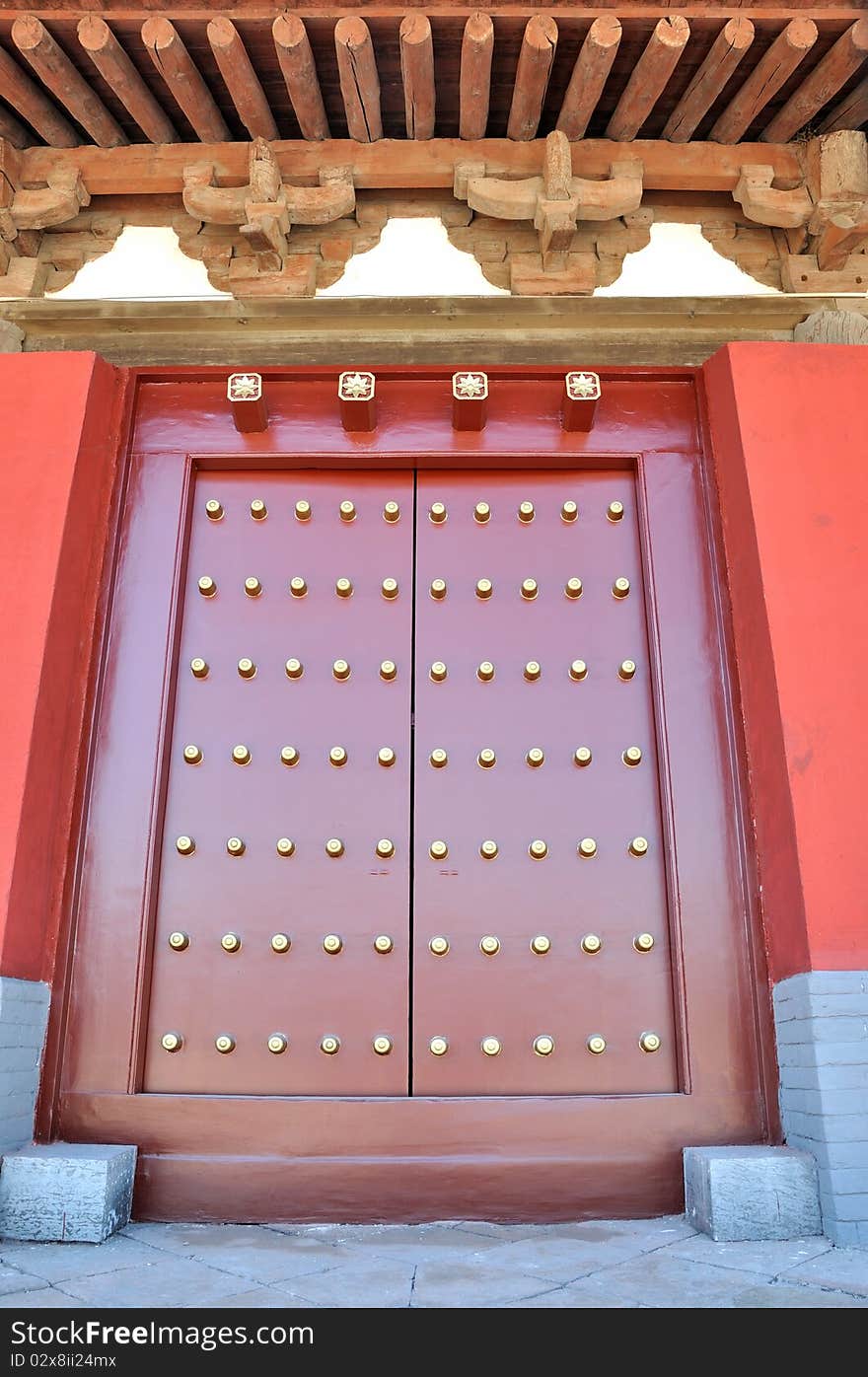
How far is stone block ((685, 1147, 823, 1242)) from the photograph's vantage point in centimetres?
239

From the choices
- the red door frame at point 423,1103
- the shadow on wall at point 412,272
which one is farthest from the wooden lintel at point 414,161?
the red door frame at point 423,1103

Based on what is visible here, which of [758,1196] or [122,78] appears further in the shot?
[122,78]

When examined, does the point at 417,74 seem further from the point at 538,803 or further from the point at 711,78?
the point at 538,803

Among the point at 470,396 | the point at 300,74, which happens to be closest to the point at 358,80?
the point at 300,74

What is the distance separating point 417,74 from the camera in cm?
312

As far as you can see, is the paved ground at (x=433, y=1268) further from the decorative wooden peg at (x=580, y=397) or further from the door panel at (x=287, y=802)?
the decorative wooden peg at (x=580, y=397)

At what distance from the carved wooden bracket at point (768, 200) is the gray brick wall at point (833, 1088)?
237cm

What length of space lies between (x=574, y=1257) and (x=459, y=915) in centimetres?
98

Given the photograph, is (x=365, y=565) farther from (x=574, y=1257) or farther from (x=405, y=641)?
(x=574, y=1257)

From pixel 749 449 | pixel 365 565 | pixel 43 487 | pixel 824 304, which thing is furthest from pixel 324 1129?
pixel 824 304

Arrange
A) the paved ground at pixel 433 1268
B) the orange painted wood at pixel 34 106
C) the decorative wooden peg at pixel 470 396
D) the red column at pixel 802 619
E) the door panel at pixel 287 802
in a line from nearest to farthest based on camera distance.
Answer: the paved ground at pixel 433 1268, the red column at pixel 802 619, the door panel at pixel 287 802, the orange painted wood at pixel 34 106, the decorative wooden peg at pixel 470 396

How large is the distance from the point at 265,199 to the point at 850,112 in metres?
1.87

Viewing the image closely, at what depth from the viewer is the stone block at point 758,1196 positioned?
2391 millimetres

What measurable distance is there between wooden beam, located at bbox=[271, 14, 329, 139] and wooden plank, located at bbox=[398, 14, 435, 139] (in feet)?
0.89
